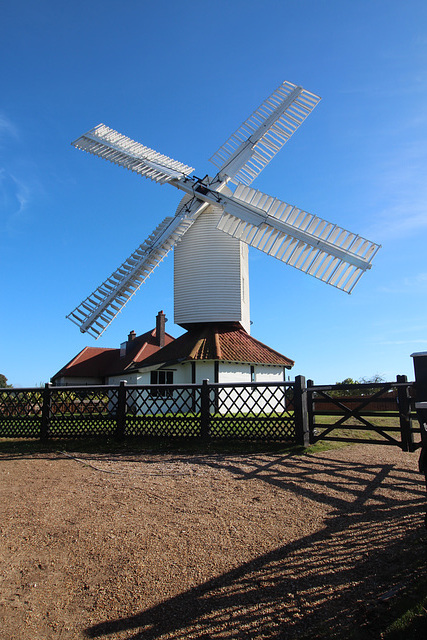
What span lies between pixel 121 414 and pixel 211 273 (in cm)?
886

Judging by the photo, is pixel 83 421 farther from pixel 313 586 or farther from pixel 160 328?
pixel 160 328

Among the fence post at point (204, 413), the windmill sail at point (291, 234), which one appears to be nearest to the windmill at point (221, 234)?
the windmill sail at point (291, 234)

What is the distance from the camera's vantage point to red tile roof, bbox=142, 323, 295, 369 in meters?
17.9

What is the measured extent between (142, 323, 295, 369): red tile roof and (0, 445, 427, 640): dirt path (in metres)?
11.4

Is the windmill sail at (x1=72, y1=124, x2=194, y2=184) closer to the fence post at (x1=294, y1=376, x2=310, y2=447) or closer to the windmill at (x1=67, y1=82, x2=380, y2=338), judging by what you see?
the windmill at (x1=67, y1=82, x2=380, y2=338)

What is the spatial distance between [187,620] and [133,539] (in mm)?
1418

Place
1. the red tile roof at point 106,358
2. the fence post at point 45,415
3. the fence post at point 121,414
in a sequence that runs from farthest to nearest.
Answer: the red tile roof at point 106,358 → the fence post at point 45,415 → the fence post at point 121,414

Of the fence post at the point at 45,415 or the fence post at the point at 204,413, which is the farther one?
the fence post at the point at 45,415

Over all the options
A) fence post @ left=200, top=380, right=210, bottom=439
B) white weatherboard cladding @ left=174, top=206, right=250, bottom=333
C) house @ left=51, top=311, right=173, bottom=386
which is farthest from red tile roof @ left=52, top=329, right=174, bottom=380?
fence post @ left=200, top=380, right=210, bottom=439

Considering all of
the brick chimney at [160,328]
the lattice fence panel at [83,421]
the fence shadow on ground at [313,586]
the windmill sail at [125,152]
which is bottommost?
the fence shadow on ground at [313,586]

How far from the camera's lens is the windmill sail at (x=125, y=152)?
51.9 ft

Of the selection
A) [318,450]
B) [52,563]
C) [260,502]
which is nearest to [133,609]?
[52,563]

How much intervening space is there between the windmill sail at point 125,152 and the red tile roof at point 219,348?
22.9 ft

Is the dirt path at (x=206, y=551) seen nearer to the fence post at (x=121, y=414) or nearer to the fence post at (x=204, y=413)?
the fence post at (x=204, y=413)
